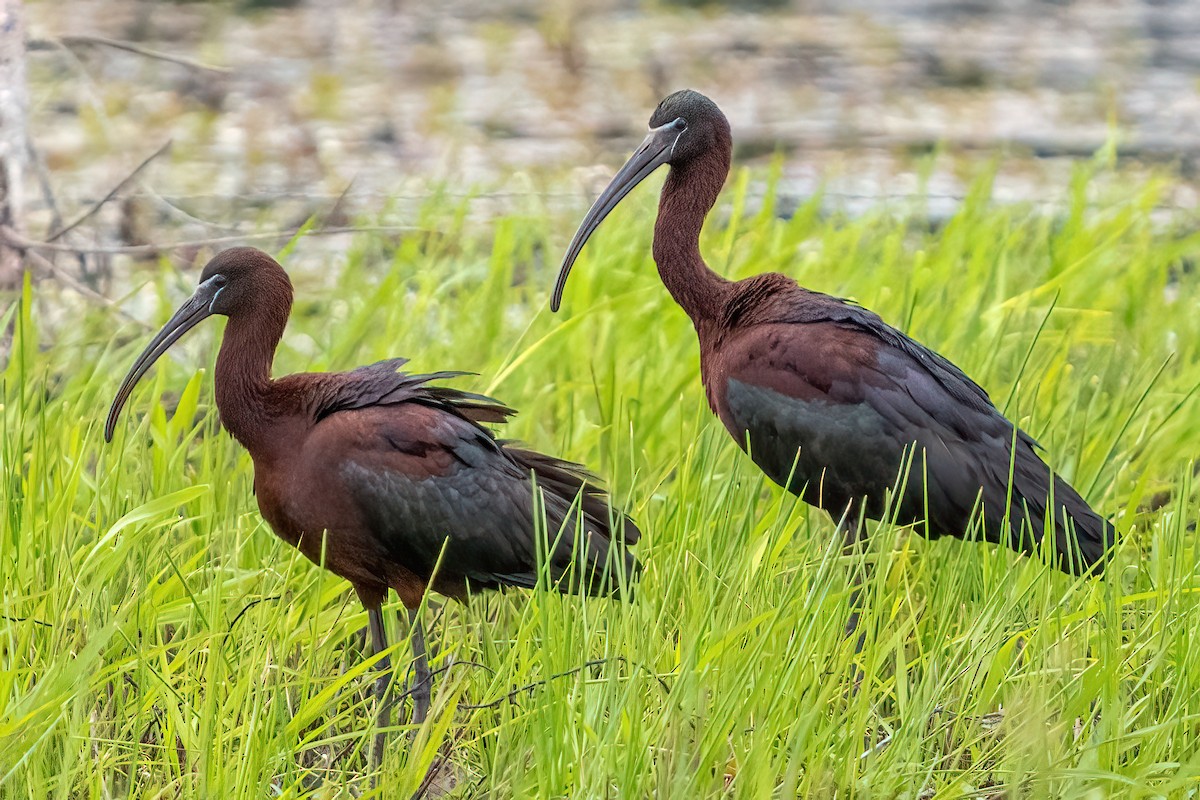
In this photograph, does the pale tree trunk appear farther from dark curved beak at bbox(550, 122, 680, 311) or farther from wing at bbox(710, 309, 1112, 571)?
wing at bbox(710, 309, 1112, 571)

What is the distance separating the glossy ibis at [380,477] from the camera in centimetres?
339

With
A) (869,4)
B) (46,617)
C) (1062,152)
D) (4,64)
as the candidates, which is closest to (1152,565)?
(46,617)

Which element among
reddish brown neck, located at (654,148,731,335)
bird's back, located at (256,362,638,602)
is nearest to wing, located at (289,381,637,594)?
bird's back, located at (256,362,638,602)

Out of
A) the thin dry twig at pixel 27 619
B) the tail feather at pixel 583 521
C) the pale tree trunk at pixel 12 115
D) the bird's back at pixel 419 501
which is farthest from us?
the pale tree trunk at pixel 12 115

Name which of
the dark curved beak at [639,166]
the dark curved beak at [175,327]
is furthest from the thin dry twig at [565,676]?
the dark curved beak at [639,166]

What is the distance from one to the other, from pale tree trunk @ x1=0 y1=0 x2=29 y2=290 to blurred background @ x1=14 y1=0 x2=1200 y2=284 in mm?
2557

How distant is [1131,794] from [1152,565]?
107cm

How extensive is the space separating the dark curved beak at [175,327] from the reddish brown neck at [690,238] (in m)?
1.21

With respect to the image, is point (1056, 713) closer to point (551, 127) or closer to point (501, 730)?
point (501, 730)

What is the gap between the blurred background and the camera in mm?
8703

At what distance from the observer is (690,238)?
4.22m

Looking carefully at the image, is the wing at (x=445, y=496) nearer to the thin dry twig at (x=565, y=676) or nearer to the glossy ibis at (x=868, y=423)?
the thin dry twig at (x=565, y=676)

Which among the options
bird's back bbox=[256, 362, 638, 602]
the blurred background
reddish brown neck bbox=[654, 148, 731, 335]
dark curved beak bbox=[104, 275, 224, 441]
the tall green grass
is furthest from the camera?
the blurred background

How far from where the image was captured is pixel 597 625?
134 inches
